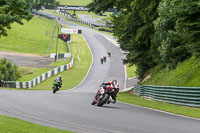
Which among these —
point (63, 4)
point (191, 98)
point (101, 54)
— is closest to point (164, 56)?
point (191, 98)

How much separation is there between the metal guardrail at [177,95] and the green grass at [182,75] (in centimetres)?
154

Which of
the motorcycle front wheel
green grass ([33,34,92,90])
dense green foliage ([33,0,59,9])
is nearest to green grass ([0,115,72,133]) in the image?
the motorcycle front wheel

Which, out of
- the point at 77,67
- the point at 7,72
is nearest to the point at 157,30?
the point at 7,72

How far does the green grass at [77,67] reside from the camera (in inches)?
2026

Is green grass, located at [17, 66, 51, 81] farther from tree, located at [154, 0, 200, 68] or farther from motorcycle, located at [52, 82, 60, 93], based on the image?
tree, located at [154, 0, 200, 68]

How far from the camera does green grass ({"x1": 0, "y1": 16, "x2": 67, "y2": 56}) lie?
8731 centimetres

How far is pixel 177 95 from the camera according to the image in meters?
20.7

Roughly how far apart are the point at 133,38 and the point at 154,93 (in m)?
11.6

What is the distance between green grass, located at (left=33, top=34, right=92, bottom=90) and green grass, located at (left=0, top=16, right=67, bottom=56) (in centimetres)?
341

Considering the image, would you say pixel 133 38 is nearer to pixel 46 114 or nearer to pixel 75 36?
pixel 46 114

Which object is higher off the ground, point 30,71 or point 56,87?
point 56,87

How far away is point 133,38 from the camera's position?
35.8 meters

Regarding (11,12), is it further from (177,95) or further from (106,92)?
(106,92)

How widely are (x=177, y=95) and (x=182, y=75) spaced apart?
5.53 meters
